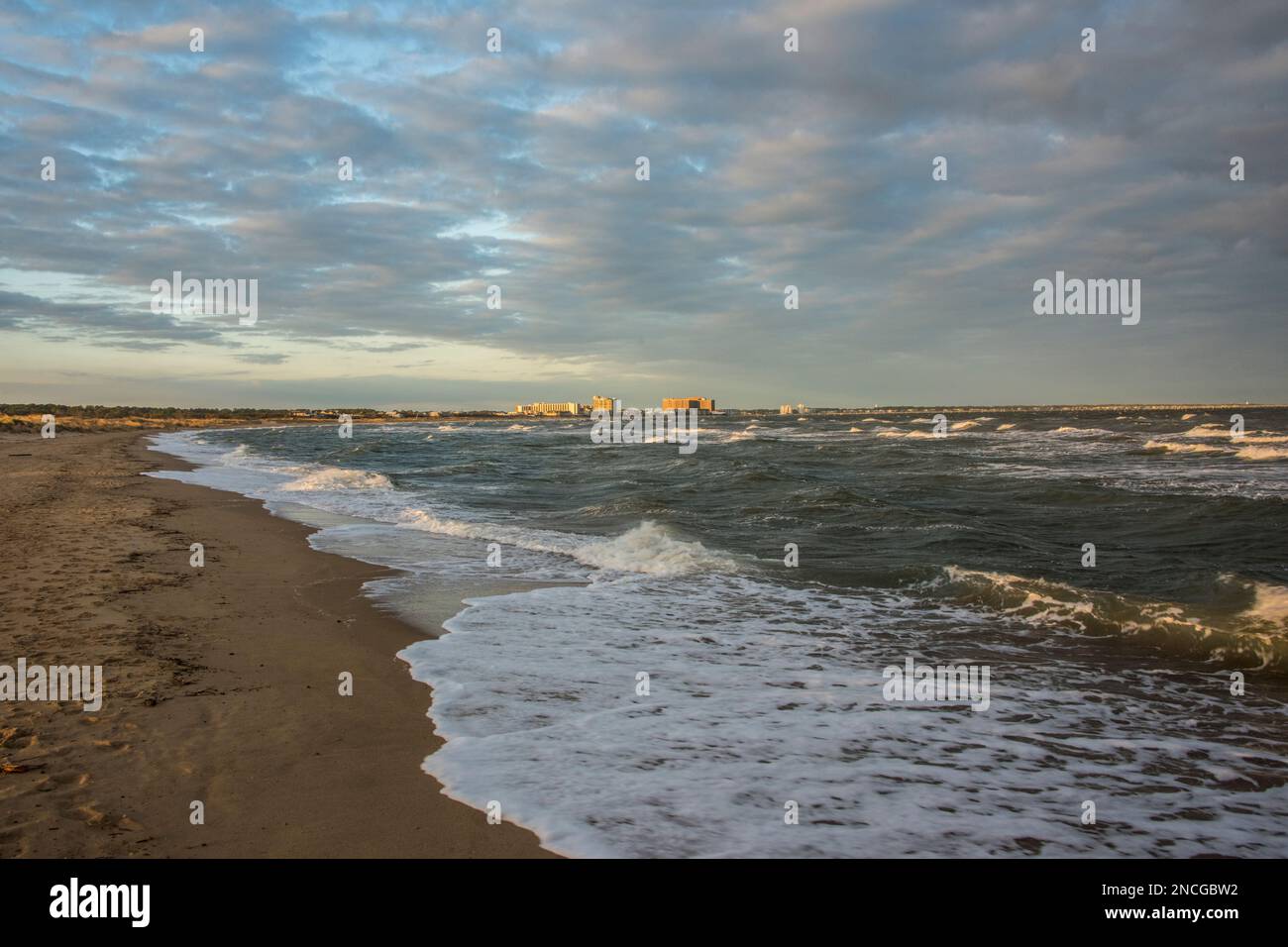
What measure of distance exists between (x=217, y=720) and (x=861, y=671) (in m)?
5.31

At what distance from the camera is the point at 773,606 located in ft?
31.3

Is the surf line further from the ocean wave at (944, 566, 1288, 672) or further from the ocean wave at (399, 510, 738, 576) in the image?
the ocean wave at (944, 566, 1288, 672)

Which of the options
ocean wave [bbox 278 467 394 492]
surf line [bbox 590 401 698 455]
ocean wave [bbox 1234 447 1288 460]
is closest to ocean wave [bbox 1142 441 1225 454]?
ocean wave [bbox 1234 447 1288 460]

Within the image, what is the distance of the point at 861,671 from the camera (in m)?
6.95

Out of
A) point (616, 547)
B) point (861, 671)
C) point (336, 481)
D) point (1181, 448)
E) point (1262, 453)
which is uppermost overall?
point (1181, 448)

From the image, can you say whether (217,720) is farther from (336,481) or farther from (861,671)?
(336,481)

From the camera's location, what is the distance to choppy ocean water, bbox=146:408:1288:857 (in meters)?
4.22

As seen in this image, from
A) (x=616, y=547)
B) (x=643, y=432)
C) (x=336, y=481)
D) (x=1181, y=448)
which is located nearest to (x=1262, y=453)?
(x=1181, y=448)

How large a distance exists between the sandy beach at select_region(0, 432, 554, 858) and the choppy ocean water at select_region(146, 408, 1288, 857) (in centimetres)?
41

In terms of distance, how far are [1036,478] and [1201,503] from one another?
22.2 ft

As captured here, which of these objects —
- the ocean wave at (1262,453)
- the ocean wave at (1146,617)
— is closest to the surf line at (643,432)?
the ocean wave at (1262,453)
